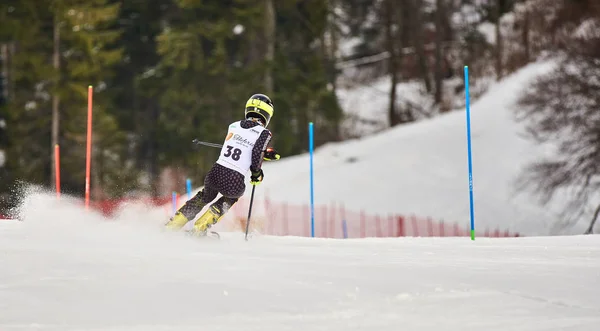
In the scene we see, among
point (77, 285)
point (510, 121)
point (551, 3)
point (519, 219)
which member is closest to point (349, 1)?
point (551, 3)

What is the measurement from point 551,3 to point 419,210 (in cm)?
1456

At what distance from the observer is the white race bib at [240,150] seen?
932 centimetres

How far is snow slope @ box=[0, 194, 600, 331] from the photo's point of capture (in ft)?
15.5

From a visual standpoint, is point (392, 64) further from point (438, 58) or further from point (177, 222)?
point (177, 222)

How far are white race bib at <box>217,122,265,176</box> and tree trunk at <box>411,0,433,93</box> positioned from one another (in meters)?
26.9

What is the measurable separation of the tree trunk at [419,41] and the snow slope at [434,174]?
576 cm

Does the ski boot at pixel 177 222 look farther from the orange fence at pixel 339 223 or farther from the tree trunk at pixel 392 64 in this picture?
the tree trunk at pixel 392 64

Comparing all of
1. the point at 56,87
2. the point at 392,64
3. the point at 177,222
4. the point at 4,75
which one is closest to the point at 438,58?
the point at 392,64

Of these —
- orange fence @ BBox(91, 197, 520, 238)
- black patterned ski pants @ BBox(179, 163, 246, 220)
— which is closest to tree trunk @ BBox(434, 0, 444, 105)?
orange fence @ BBox(91, 197, 520, 238)

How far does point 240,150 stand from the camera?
9.32 metres

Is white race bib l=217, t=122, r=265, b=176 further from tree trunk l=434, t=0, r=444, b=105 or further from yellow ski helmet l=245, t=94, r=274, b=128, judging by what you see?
tree trunk l=434, t=0, r=444, b=105

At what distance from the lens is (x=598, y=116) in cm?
2162

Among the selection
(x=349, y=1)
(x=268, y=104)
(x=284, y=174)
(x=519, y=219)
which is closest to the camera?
(x=268, y=104)

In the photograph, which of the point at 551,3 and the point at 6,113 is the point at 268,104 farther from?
the point at 551,3
